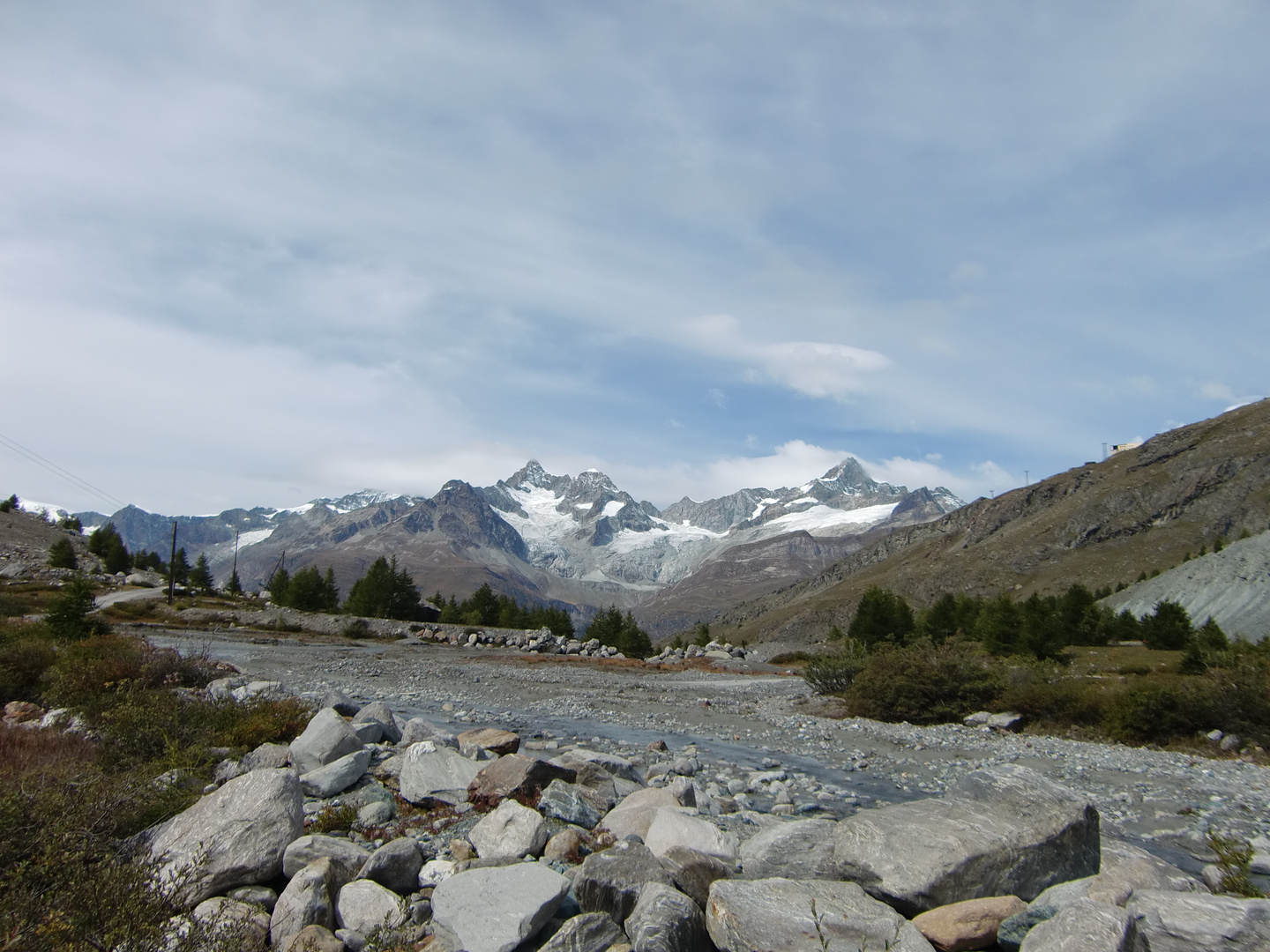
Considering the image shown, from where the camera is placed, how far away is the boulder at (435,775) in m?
11.9

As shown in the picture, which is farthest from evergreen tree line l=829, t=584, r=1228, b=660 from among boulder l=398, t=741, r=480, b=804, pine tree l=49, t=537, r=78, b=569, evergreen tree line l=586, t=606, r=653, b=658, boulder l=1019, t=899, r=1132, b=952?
pine tree l=49, t=537, r=78, b=569

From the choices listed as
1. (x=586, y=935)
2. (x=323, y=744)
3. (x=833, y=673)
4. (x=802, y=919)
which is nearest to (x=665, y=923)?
(x=586, y=935)

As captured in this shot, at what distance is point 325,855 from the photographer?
839cm

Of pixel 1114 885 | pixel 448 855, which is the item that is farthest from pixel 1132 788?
pixel 448 855

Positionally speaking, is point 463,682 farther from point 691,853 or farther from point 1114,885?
point 1114,885

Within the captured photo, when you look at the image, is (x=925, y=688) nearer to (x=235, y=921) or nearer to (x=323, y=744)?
(x=323, y=744)

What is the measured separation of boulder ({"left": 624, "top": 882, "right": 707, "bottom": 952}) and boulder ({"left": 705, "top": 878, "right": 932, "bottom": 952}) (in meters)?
0.18

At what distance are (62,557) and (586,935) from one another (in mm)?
100647

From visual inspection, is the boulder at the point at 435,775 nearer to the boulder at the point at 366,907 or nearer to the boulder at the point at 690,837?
the boulder at the point at 690,837

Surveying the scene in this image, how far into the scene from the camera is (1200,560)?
272 ft

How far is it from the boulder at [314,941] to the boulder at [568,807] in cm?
433

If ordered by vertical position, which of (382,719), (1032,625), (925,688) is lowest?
(925,688)

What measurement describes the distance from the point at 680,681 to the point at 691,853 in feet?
152

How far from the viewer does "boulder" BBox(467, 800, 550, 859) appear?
30.9 feet
